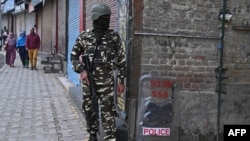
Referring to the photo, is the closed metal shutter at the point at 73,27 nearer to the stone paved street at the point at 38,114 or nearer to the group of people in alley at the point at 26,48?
the stone paved street at the point at 38,114

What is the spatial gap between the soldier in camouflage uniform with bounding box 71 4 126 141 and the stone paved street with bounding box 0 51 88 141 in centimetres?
113

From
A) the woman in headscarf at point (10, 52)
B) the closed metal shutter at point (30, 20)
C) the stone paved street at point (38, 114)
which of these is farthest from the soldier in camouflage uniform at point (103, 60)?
the closed metal shutter at point (30, 20)

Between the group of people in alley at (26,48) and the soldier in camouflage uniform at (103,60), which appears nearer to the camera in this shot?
the soldier in camouflage uniform at (103,60)

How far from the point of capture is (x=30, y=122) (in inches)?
302

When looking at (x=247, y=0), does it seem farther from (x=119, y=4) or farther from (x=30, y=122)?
(x=30, y=122)

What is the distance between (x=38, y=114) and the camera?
8320 mm

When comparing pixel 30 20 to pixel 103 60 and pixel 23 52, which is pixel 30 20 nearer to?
pixel 23 52

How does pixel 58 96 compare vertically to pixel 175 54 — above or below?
below

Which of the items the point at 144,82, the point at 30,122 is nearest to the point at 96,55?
the point at 144,82

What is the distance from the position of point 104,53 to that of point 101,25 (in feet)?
1.17

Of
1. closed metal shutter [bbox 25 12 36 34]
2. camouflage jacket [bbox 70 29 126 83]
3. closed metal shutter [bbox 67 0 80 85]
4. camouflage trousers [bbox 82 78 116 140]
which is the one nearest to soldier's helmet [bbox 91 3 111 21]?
camouflage jacket [bbox 70 29 126 83]

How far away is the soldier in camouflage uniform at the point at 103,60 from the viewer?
217 inches

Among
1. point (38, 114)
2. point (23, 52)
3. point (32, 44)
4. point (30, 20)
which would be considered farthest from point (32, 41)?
point (30, 20)

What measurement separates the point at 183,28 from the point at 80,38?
68.7 inches
